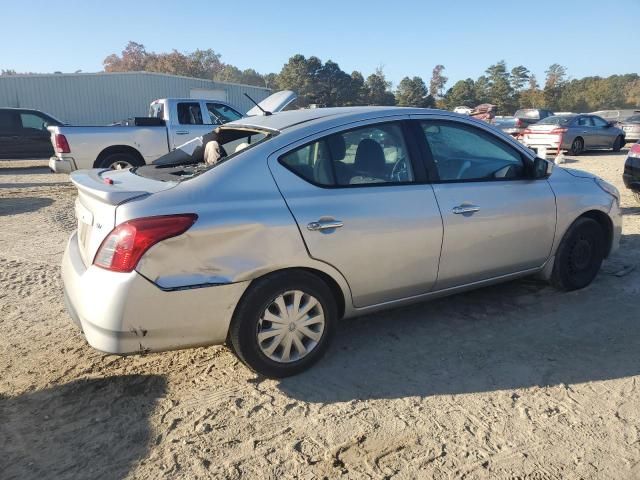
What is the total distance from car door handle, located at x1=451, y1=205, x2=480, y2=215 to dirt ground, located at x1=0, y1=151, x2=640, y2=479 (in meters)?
0.93

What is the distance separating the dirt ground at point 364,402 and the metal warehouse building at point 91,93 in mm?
24458

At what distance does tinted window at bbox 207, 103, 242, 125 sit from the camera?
36.5 feet

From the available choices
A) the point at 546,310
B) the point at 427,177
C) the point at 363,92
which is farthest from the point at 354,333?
the point at 363,92

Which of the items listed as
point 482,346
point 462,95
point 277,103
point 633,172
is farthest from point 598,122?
point 462,95

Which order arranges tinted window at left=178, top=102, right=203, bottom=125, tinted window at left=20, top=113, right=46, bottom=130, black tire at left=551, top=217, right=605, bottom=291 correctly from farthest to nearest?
1. tinted window at left=20, top=113, right=46, bottom=130
2. tinted window at left=178, top=102, right=203, bottom=125
3. black tire at left=551, top=217, right=605, bottom=291

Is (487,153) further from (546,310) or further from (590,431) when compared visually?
(590,431)

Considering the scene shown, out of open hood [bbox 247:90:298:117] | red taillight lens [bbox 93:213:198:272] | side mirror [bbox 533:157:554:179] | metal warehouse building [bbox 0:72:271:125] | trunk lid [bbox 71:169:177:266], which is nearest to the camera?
red taillight lens [bbox 93:213:198:272]

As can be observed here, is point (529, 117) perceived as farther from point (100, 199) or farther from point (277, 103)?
point (100, 199)

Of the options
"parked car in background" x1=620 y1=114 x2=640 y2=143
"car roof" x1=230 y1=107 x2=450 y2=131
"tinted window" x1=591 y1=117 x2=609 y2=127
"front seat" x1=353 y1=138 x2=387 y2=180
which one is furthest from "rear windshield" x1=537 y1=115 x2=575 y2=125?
"front seat" x1=353 y1=138 x2=387 y2=180

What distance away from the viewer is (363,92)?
2648 inches

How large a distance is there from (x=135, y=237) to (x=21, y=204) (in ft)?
26.3

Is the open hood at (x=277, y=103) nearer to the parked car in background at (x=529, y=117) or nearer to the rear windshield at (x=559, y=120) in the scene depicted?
the rear windshield at (x=559, y=120)

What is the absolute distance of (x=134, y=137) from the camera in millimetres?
10211

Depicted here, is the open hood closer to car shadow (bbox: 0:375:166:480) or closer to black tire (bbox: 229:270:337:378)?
black tire (bbox: 229:270:337:378)
